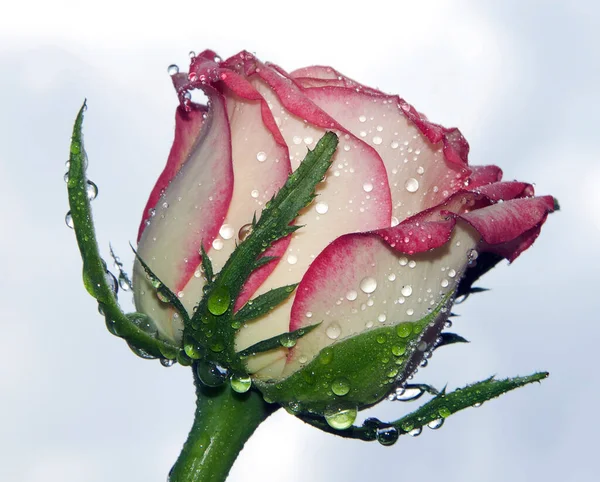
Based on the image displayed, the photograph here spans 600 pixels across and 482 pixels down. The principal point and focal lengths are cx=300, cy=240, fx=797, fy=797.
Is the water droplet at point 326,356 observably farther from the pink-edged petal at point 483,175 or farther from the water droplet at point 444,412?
the pink-edged petal at point 483,175

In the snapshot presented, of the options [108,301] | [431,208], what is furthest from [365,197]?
[108,301]

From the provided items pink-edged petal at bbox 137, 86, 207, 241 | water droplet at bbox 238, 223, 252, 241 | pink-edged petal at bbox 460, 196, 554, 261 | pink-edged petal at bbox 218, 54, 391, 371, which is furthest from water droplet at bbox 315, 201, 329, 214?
pink-edged petal at bbox 137, 86, 207, 241

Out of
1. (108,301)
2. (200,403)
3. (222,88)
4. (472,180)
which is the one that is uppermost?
(222,88)

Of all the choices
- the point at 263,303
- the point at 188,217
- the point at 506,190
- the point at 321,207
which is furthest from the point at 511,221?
the point at 188,217

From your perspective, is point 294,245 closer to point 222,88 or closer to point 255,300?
point 255,300

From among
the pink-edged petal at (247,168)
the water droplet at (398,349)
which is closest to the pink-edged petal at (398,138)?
the pink-edged petal at (247,168)
